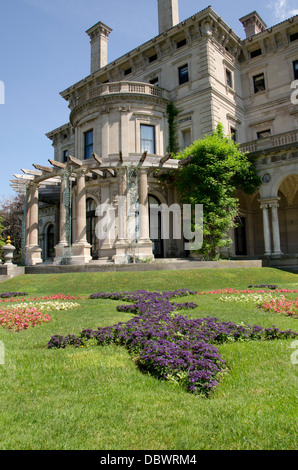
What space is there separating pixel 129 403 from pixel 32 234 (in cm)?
2295

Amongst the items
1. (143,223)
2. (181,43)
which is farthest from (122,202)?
(181,43)

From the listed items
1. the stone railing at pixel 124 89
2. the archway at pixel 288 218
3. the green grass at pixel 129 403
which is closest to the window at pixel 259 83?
the stone railing at pixel 124 89

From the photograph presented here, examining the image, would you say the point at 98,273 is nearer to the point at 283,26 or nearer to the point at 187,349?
the point at 187,349

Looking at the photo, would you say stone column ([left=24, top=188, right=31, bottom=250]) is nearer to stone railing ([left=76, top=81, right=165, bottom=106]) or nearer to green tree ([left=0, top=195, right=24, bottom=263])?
stone railing ([left=76, top=81, right=165, bottom=106])

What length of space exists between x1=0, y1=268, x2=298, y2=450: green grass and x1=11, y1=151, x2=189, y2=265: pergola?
15.3 m

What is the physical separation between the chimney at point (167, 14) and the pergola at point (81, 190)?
13769 mm

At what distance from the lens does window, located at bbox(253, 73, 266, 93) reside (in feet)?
98.2

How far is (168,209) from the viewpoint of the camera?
26.2m

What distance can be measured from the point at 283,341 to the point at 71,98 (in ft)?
121

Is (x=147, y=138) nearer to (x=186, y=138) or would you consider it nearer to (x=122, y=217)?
(x=186, y=138)

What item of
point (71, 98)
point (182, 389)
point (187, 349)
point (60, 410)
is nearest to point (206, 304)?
point (187, 349)

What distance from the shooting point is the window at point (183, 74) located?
28203 millimetres

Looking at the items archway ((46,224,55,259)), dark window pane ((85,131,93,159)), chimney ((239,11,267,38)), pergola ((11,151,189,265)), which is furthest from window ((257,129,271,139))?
archway ((46,224,55,259))

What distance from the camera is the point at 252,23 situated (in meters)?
32.1
